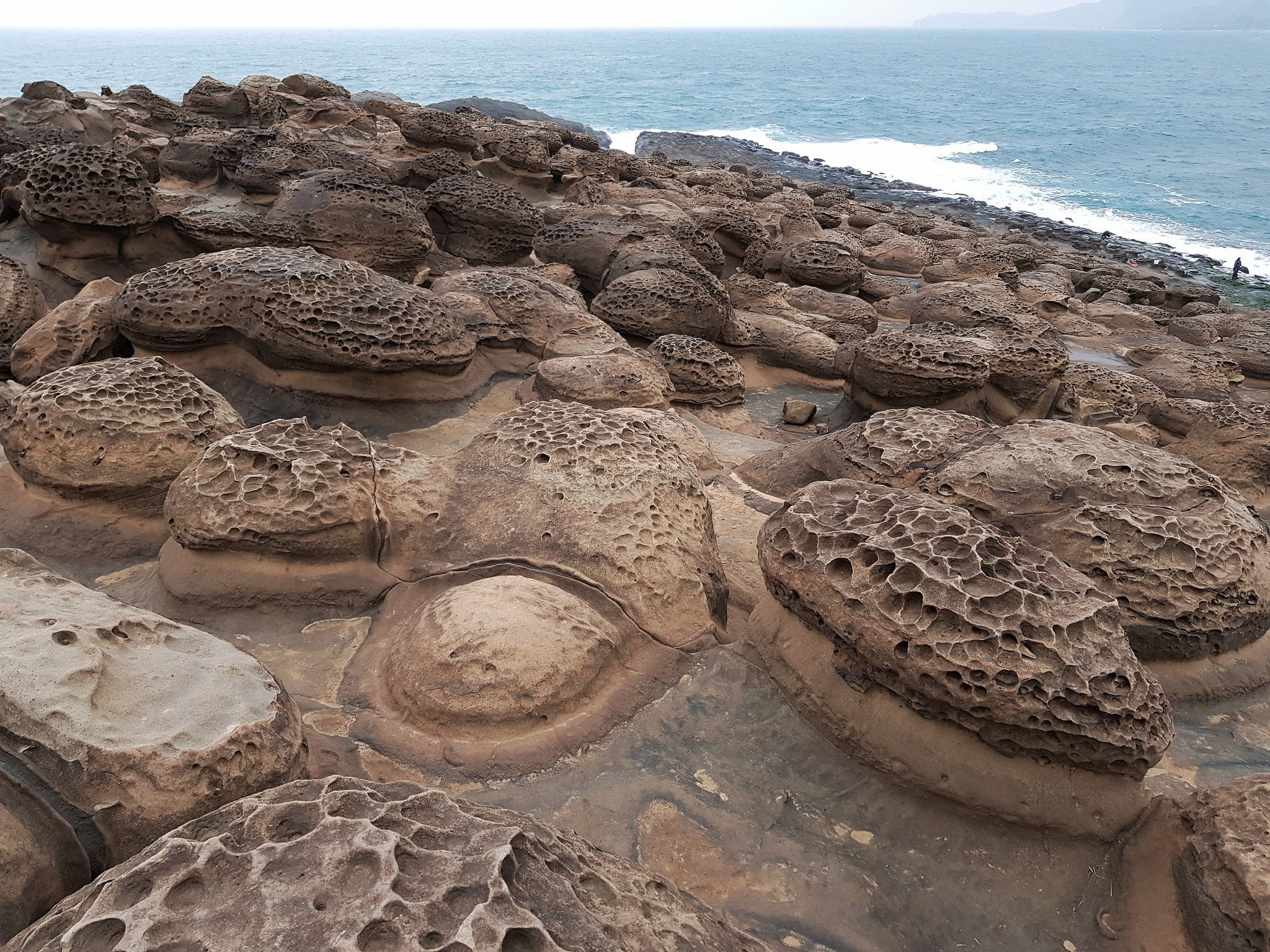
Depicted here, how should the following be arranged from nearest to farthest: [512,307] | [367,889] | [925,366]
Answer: [367,889]
[925,366]
[512,307]

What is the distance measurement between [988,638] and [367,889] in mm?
1291

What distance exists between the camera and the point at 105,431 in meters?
2.48

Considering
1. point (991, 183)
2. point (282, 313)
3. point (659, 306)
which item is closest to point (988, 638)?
point (282, 313)

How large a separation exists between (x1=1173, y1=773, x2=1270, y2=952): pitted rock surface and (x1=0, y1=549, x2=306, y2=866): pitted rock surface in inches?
67.8

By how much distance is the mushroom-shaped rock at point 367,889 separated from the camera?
3.06 ft

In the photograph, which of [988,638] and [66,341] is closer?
[988,638]

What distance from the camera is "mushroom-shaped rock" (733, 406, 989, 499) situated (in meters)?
3.11

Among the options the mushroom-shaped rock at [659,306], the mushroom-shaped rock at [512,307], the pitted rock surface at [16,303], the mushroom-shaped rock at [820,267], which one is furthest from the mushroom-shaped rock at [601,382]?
the mushroom-shaped rock at [820,267]

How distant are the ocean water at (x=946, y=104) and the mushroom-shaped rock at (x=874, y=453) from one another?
16673mm

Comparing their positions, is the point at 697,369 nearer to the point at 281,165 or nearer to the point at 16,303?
the point at 16,303

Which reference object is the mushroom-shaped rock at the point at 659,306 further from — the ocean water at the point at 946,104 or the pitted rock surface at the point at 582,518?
the ocean water at the point at 946,104

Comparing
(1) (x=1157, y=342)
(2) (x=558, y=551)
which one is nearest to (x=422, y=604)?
(2) (x=558, y=551)

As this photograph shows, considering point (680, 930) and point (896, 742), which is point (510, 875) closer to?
point (680, 930)

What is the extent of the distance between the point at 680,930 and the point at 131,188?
181 inches
